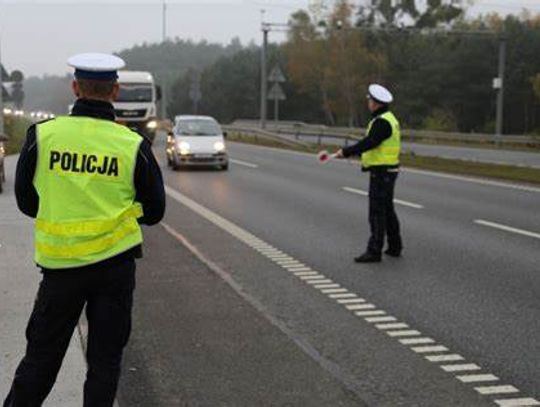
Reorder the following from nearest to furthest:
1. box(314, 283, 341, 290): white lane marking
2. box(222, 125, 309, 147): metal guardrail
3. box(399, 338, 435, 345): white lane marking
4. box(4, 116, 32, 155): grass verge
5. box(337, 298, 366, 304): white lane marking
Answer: box(399, 338, 435, 345): white lane marking
box(337, 298, 366, 304): white lane marking
box(314, 283, 341, 290): white lane marking
box(4, 116, 32, 155): grass verge
box(222, 125, 309, 147): metal guardrail

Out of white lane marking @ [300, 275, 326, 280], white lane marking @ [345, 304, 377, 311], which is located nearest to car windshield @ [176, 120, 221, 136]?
white lane marking @ [300, 275, 326, 280]

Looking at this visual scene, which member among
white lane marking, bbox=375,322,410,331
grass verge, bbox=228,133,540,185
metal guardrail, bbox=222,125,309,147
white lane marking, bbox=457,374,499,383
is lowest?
metal guardrail, bbox=222,125,309,147

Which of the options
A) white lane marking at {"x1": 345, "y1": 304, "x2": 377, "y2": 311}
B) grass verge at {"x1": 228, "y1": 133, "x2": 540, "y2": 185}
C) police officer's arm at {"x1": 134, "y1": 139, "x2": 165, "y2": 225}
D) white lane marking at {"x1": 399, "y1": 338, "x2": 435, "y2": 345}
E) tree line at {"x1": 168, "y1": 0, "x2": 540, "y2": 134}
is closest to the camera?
police officer's arm at {"x1": 134, "y1": 139, "x2": 165, "y2": 225}

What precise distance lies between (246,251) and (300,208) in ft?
15.4

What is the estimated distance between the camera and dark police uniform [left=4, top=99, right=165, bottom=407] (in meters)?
3.57

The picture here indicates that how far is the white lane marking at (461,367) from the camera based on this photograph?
5434 mm

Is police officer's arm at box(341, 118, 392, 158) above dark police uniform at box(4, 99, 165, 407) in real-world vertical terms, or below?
above

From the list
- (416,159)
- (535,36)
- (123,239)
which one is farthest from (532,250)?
(535,36)

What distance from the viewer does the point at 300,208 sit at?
14812mm

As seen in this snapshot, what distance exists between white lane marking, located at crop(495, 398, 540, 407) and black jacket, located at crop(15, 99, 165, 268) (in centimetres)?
231

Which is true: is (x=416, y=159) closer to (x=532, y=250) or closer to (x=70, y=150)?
(x=532, y=250)

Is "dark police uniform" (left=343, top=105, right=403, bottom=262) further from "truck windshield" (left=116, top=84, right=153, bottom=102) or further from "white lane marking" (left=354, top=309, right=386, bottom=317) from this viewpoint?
"truck windshield" (left=116, top=84, right=153, bottom=102)

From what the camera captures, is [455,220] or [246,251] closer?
[246,251]

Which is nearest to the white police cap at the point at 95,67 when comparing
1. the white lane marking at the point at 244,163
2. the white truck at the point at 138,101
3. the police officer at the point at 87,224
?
the police officer at the point at 87,224
